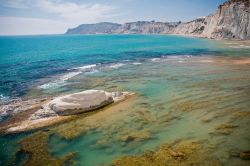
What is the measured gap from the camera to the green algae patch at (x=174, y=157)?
12.5 m

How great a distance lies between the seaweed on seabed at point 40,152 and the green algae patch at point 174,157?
3.02 metres

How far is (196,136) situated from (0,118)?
17.0 m

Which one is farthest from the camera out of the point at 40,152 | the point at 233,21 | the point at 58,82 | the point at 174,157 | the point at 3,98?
the point at 233,21

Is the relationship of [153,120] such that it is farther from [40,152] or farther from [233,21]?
[233,21]

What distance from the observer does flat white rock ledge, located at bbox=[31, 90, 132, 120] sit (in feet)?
68.4

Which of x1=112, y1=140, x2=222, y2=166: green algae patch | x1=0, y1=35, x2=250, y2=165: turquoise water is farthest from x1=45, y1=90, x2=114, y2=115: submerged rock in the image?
x1=112, y1=140, x2=222, y2=166: green algae patch

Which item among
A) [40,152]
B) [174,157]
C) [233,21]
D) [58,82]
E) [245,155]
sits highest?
[233,21]

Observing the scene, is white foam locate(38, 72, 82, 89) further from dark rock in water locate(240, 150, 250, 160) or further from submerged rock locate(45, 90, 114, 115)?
dark rock in water locate(240, 150, 250, 160)

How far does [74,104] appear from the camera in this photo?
21203 millimetres

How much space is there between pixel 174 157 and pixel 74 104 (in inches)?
440

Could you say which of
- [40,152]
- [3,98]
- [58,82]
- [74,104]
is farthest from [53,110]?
[58,82]

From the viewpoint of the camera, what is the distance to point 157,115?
19.4m

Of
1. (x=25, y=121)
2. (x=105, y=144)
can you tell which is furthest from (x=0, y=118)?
(x=105, y=144)

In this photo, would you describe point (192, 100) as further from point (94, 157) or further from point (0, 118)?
point (0, 118)
